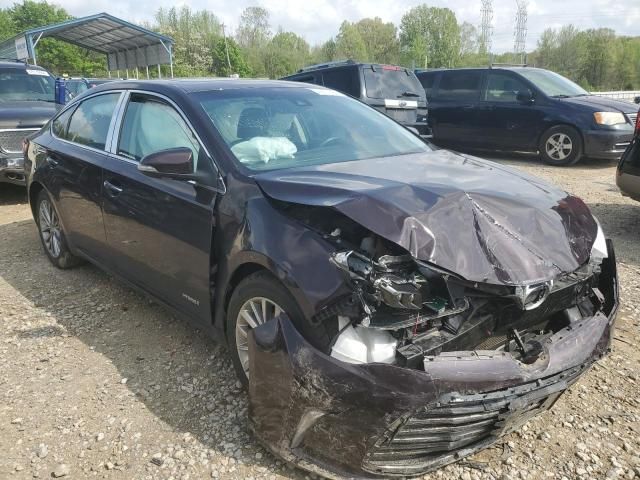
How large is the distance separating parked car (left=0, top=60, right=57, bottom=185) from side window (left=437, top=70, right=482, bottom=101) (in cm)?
725

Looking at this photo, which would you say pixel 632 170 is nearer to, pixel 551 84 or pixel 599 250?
pixel 599 250

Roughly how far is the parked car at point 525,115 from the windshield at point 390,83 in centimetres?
133

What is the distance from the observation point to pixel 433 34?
75.0m

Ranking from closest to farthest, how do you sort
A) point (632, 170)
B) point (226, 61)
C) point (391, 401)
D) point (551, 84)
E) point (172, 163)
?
point (391, 401) → point (172, 163) → point (632, 170) → point (551, 84) → point (226, 61)

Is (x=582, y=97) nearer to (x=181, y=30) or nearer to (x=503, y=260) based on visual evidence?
(x=503, y=260)

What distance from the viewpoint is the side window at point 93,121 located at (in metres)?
3.94

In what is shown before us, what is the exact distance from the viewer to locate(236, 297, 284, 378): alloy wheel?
2.52 m

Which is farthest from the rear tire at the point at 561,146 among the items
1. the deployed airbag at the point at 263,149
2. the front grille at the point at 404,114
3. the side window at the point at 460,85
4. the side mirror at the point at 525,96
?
the deployed airbag at the point at 263,149

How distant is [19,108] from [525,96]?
27.1 feet

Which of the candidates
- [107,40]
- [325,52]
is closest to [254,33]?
[325,52]

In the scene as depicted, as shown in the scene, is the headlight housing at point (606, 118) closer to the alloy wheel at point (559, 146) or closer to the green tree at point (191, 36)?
the alloy wheel at point (559, 146)

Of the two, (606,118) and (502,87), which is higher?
(502,87)

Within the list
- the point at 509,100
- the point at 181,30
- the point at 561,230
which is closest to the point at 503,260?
the point at 561,230

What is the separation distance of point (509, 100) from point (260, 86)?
7.60m
